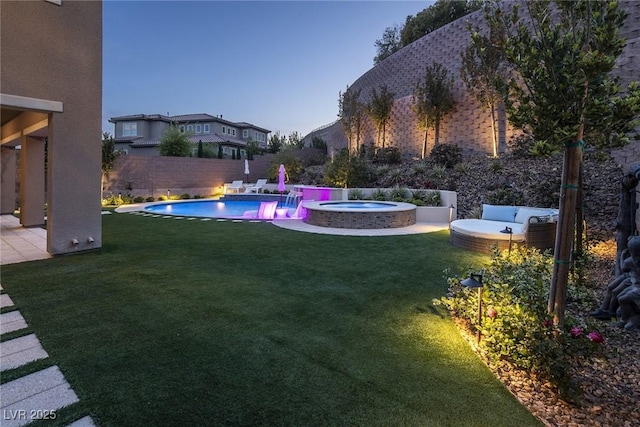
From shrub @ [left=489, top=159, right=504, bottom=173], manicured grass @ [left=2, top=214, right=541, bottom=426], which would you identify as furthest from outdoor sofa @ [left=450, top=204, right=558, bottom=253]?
shrub @ [left=489, top=159, right=504, bottom=173]

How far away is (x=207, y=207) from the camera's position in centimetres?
1700

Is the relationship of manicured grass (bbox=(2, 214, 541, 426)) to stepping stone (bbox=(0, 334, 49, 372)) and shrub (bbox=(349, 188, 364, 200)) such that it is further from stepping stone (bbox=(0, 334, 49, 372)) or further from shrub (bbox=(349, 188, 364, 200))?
shrub (bbox=(349, 188, 364, 200))

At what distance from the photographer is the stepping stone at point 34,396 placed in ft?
6.83

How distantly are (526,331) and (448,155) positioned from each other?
15.2 meters

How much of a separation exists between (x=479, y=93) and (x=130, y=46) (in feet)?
81.1

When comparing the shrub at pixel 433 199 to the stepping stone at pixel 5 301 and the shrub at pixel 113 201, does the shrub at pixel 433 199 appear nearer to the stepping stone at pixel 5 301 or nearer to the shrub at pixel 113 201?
the stepping stone at pixel 5 301

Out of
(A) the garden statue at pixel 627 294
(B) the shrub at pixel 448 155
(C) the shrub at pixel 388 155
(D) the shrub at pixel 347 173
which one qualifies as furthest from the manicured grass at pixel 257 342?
(C) the shrub at pixel 388 155

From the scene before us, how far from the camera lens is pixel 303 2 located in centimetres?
1805

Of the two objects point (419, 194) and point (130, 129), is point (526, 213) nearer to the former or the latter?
point (419, 194)

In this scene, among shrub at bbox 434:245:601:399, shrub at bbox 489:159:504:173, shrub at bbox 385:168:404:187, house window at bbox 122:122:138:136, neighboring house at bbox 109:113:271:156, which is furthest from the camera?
house window at bbox 122:122:138:136

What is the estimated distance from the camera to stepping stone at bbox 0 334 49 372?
Result: 8.72 feet

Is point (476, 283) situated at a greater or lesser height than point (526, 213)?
lesser

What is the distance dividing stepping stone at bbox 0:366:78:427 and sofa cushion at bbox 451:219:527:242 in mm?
7278

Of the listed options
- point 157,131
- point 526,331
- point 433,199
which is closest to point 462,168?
point 433,199
